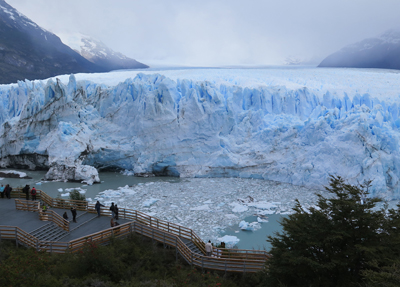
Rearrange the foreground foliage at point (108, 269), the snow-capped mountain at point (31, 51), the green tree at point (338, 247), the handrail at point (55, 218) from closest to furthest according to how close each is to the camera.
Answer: the green tree at point (338, 247), the foreground foliage at point (108, 269), the handrail at point (55, 218), the snow-capped mountain at point (31, 51)

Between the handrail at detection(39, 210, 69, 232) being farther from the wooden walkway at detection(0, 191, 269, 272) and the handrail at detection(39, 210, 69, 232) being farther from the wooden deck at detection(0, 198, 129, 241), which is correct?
the wooden deck at detection(0, 198, 129, 241)

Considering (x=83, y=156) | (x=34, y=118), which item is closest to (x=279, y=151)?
(x=83, y=156)

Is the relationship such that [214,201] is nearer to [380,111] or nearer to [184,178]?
[184,178]

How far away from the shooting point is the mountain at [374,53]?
2731 centimetres

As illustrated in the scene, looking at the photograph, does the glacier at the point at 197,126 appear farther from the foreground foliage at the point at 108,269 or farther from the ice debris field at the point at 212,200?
the foreground foliage at the point at 108,269

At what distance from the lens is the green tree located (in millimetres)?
4945

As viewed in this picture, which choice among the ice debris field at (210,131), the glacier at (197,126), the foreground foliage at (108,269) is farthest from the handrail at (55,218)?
the glacier at (197,126)

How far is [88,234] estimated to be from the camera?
7.91 metres

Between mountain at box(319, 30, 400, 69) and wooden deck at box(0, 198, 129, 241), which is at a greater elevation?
mountain at box(319, 30, 400, 69)

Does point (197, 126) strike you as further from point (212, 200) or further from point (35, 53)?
point (35, 53)

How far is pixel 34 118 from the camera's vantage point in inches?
755

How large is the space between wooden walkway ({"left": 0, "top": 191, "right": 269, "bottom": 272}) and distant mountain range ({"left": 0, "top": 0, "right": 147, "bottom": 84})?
2976cm

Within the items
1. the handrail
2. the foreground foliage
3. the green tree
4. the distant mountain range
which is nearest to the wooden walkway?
the handrail

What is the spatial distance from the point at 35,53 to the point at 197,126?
31285mm
